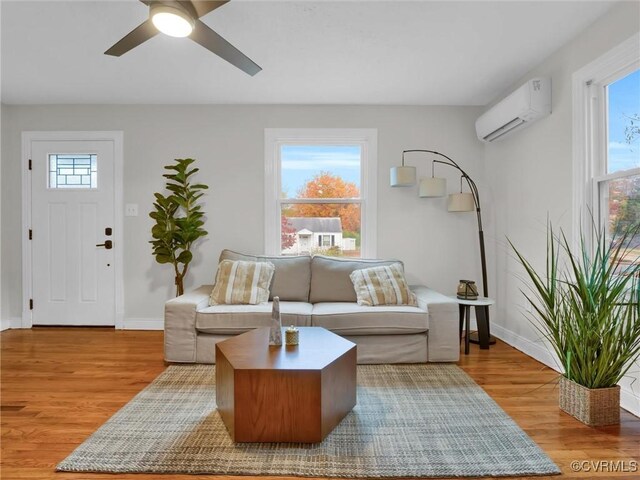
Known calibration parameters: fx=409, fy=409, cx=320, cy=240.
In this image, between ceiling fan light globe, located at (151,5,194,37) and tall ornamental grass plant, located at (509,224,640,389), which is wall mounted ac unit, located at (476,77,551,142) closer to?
tall ornamental grass plant, located at (509,224,640,389)

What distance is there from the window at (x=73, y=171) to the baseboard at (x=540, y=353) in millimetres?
4612

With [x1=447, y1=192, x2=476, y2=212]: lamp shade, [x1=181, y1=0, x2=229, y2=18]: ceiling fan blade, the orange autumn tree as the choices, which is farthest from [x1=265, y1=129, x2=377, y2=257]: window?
[x1=181, y1=0, x2=229, y2=18]: ceiling fan blade

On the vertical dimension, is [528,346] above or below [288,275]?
below

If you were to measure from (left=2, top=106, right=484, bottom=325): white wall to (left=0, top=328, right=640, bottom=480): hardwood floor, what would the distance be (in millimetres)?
800

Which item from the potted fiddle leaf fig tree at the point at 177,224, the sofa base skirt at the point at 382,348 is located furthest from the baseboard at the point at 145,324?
the sofa base skirt at the point at 382,348

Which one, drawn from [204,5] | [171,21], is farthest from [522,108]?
[171,21]

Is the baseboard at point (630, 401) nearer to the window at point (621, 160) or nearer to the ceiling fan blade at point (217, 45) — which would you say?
the window at point (621, 160)

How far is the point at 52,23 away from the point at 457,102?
3.57m

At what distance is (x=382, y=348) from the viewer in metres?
3.29

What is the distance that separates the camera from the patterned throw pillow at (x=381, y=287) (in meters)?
3.50

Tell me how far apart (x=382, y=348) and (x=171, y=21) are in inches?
104

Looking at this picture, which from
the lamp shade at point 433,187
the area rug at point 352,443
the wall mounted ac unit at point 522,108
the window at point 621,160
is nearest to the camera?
the area rug at point 352,443

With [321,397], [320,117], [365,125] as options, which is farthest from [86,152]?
[321,397]

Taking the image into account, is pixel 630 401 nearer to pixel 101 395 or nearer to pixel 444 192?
pixel 444 192
